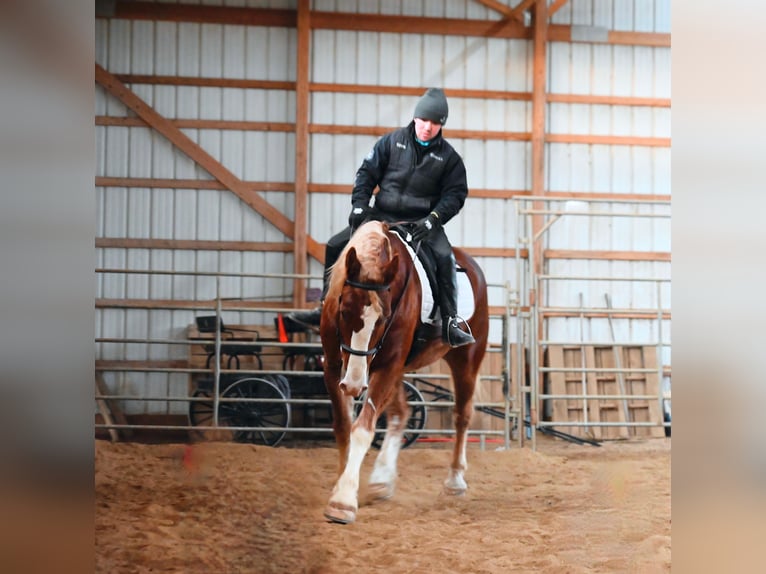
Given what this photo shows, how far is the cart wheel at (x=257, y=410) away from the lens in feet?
10.8

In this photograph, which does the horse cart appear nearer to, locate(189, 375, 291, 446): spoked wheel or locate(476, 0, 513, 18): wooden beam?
locate(189, 375, 291, 446): spoked wheel

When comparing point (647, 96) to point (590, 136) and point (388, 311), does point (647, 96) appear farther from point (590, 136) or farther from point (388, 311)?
point (388, 311)

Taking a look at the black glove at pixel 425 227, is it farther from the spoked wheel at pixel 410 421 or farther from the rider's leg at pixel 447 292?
the spoked wheel at pixel 410 421

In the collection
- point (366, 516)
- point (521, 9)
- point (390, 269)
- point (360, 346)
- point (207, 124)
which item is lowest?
point (366, 516)

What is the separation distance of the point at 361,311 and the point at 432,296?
1.23 ft

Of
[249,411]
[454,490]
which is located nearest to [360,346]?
[454,490]

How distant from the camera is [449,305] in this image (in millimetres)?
2648

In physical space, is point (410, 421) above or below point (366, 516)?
above

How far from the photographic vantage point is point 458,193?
2.56 meters

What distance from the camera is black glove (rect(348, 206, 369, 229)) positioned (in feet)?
8.16

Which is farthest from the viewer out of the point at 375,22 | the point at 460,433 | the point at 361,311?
the point at 375,22

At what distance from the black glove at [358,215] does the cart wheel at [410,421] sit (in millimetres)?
542

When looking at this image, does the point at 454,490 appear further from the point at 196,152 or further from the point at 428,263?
the point at 196,152
